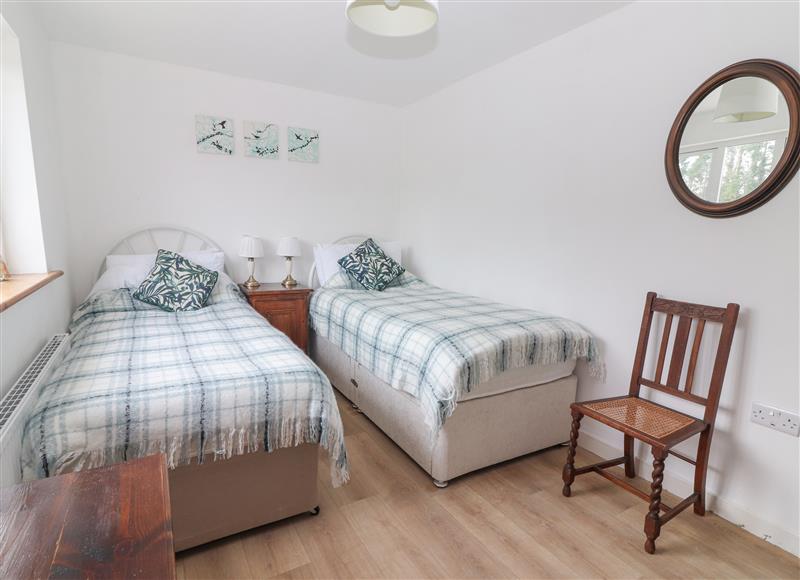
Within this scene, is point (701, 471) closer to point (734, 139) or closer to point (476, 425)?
point (476, 425)

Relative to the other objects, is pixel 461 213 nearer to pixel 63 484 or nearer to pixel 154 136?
pixel 154 136

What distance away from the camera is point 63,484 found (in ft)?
2.84

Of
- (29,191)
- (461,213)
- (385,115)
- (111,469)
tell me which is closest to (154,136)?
(29,191)

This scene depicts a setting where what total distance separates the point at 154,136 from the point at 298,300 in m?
1.69

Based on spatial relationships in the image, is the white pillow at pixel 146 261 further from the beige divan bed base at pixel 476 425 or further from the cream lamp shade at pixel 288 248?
the beige divan bed base at pixel 476 425

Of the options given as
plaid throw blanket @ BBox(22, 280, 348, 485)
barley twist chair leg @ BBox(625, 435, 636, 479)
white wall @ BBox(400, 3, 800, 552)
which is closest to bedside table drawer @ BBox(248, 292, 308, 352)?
plaid throw blanket @ BBox(22, 280, 348, 485)

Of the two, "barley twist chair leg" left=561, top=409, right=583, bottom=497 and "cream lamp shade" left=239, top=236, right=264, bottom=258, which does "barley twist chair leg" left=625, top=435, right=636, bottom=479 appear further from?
"cream lamp shade" left=239, top=236, right=264, bottom=258

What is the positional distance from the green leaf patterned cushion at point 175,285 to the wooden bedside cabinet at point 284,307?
1.29 feet

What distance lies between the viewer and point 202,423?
1.55 meters

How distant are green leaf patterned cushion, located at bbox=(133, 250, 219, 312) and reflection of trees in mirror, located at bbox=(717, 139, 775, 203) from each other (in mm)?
3058

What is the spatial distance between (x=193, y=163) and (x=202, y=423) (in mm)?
A: 2597

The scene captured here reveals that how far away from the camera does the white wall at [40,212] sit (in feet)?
5.53

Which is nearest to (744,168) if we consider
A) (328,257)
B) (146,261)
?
(328,257)

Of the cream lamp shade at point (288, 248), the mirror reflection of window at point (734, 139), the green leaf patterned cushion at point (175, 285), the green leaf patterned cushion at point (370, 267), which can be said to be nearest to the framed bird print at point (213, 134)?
the cream lamp shade at point (288, 248)
